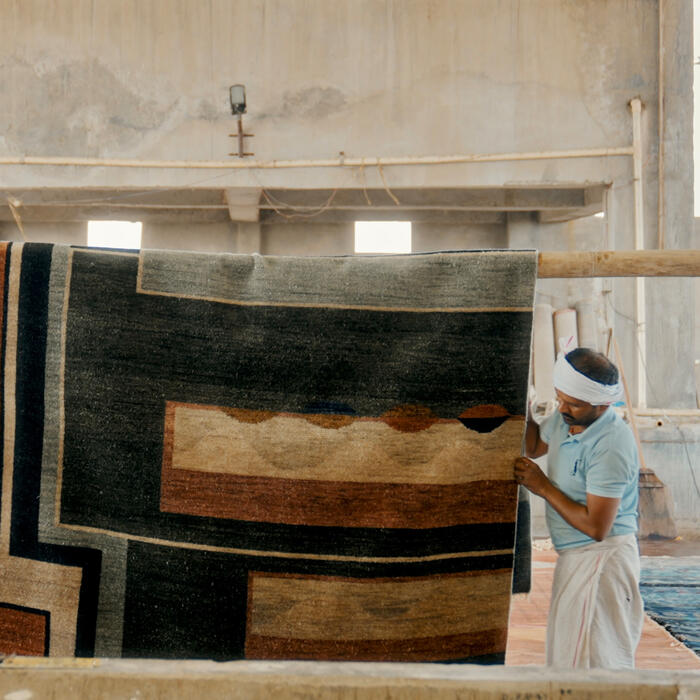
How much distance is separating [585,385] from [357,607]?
33.5 inches

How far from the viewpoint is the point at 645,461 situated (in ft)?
21.0

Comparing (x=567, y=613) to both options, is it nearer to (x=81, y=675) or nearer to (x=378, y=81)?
(x=81, y=675)

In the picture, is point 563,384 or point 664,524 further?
point 664,524

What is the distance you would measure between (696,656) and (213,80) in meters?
6.64

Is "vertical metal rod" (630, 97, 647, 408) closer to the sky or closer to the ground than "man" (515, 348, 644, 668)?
closer to the sky

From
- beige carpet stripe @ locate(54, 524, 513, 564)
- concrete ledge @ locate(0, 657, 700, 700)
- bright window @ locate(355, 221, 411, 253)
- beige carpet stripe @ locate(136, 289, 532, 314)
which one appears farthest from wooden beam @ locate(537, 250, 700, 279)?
bright window @ locate(355, 221, 411, 253)

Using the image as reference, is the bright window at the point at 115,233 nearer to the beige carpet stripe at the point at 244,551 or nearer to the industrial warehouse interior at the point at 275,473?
the industrial warehouse interior at the point at 275,473

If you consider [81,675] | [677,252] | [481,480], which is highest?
[677,252]

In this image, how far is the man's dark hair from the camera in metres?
1.90

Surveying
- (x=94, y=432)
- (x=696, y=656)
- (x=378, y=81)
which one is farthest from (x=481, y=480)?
(x=378, y=81)

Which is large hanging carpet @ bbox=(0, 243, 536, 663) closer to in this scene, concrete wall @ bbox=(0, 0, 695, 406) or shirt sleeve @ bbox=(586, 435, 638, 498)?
shirt sleeve @ bbox=(586, 435, 638, 498)

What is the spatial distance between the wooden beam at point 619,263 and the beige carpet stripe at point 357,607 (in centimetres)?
77

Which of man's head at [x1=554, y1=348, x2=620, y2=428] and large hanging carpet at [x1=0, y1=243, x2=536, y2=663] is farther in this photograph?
man's head at [x1=554, y1=348, x2=620, y2=428]

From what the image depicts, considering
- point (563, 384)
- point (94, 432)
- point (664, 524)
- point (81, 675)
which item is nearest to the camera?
point (81, 675)
